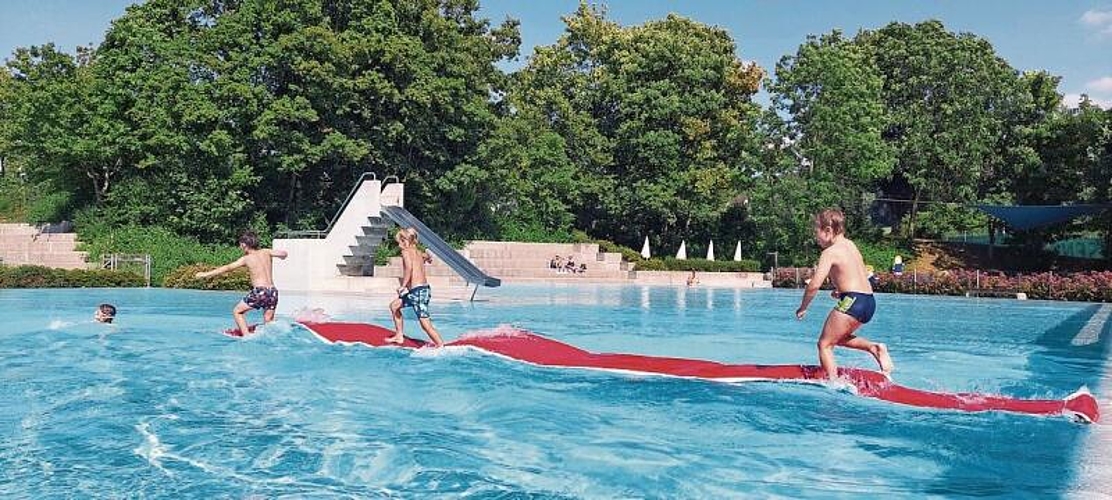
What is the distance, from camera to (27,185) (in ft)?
131

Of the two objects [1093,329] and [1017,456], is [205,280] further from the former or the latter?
[1017,456]

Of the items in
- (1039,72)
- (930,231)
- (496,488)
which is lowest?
(496,488)

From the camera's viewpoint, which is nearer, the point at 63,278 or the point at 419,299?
the point at 419,299

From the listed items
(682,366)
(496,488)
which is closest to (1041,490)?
(496,488)

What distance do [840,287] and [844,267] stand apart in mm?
188

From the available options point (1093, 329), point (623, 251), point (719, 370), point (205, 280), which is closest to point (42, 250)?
point (205, 280)

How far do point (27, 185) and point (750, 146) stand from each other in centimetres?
3309

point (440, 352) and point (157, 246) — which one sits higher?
point (157, 246)

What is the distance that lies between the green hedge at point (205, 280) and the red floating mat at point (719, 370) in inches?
481

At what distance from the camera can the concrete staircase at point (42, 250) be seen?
28.0 m

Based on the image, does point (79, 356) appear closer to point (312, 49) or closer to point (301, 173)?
point (312, 49)

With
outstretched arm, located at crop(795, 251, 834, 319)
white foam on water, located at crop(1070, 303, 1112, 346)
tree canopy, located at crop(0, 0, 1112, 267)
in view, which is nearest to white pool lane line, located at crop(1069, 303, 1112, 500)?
outstretched arm, located at crop(795, 251, 834, 319)

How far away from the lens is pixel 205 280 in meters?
23.2

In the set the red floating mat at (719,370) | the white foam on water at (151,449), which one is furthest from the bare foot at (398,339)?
the white foam on water at (151,449)
